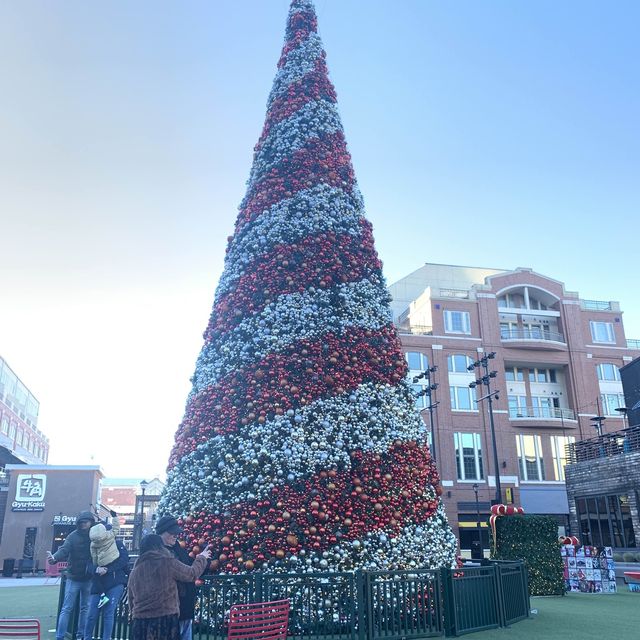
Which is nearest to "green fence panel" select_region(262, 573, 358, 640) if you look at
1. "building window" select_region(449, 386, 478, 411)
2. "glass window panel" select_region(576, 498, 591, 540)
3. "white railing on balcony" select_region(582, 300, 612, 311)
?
"glass window panel" select_region(576, 498, 591, 540)

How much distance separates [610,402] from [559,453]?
5991 mm

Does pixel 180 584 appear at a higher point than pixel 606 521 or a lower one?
lower

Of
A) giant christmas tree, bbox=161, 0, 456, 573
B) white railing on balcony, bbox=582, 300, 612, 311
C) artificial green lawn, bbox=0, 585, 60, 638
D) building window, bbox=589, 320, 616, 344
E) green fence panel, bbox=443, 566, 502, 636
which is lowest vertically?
artificial green lawn, bbox=0, 585, 60, 638

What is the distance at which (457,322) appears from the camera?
43656 millimetres

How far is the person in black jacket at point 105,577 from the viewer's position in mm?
7094

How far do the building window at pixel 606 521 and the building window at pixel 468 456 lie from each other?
1258 centimetres

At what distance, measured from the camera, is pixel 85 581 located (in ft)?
24.2

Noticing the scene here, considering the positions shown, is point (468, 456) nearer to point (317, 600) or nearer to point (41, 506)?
point (41, 506)

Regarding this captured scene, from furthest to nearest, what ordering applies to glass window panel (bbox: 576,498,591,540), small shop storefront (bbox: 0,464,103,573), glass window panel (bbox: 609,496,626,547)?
1. small shop storefront (bbox: 0,464,103,573)
2. glass window panel (bbox: 576,498,591,540)
3. glass window panel (bbox: 609,496,626,547)

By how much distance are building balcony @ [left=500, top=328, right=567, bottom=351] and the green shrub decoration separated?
29.3m

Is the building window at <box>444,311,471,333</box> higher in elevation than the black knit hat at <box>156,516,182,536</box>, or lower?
higher

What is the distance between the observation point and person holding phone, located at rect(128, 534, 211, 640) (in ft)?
15.5

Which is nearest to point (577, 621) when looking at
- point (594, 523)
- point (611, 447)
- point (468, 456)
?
point (594, 523)

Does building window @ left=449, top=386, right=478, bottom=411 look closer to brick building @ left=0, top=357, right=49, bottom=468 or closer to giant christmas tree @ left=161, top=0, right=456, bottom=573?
giant christmas tree @ left=161, top=0, right=456, bottom=573
